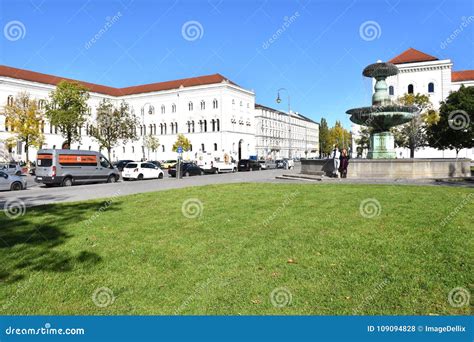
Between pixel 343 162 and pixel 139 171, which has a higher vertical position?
pixel 343 162

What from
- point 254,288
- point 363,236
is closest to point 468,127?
point 363,236

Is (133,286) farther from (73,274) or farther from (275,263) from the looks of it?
(275,263)

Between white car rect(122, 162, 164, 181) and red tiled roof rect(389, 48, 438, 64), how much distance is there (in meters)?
66.0

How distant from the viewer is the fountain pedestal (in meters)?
23.5

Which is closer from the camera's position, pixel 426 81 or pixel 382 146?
pixel 382 146

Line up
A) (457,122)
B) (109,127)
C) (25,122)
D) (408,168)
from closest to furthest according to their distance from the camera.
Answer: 1. (408,168)
2. (457,122)
3. (25,122)
4. (109,127)

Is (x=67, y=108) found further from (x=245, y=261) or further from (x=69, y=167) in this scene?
(x=245, y=261)

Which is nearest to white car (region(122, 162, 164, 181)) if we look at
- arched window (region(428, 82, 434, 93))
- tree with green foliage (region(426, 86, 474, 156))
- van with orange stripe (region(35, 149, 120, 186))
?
van with orange stripe (region(35, 149, 120, 186))

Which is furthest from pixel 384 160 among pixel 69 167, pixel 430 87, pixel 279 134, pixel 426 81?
pixel 279 134

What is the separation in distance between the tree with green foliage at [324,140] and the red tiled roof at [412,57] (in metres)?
60.2

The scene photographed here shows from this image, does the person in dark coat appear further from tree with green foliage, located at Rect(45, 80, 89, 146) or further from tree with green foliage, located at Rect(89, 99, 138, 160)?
tree with green foliage, located at Rect(89, 99, 138, 160)

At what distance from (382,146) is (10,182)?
916 inches

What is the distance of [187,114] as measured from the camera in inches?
3762

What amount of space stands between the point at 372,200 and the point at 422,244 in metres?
4.41
